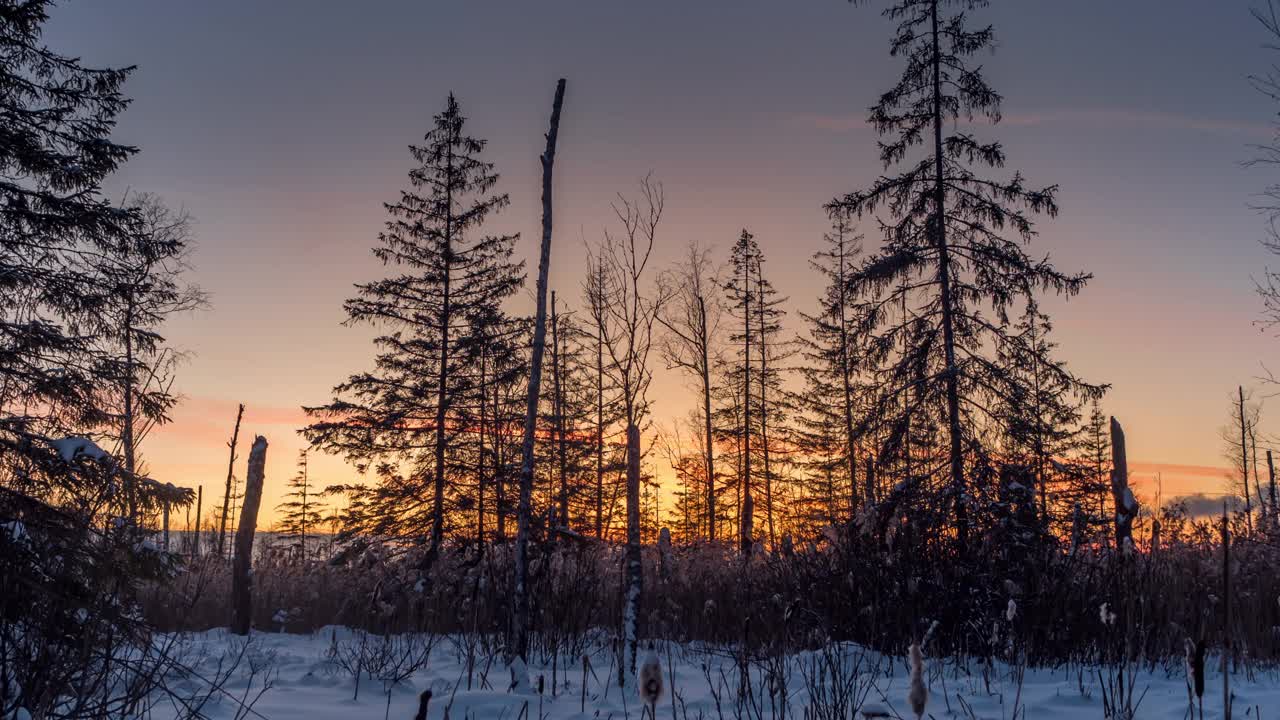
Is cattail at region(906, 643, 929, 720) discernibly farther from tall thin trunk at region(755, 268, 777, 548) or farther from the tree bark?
tall thin trunk at region(755, 268, 777, 548)


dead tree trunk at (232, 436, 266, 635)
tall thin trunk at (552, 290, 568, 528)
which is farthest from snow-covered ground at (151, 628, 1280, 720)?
tall thin trunk at (552, 290, 568, 528)

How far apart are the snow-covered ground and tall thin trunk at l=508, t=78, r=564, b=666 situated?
47 centimetres

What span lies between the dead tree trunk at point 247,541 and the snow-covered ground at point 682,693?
4038mm

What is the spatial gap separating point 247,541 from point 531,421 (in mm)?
6788

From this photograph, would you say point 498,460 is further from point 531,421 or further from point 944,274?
point 944,274

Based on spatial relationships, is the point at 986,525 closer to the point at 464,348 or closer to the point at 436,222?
the point at 464,348

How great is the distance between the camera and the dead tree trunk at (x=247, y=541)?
40.3 ft

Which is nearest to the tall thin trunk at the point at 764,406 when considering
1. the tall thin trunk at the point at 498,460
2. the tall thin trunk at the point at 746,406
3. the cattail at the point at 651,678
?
the tall thin trunk at the point at 746,406

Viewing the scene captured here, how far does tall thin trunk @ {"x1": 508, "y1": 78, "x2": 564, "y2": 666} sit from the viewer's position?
782 centimetres

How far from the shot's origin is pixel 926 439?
13.6m

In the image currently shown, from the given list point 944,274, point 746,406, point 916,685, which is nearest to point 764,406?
point 746,406

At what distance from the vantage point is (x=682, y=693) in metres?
6.57

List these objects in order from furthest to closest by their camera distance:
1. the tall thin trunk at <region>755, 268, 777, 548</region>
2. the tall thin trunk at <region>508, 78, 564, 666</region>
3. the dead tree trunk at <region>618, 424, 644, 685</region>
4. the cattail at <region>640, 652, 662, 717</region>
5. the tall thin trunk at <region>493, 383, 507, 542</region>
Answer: the tall thin trunk at <region>755, 268, 777, 548</region>, the tall thin trunk at <region>493, 383, 507, 542</region>, the tall thin trunk at <region>508, 78, 564, 666</region>, the dead tree trunk at <region>618, 424, 644, 685</region>, the cattail at <region>640, 652, 662, 717</region>

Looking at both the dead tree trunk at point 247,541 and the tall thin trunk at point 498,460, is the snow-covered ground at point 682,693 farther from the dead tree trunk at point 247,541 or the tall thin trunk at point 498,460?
the dead tree trunk at point 247,541
